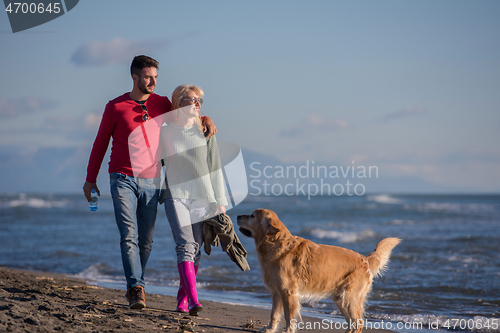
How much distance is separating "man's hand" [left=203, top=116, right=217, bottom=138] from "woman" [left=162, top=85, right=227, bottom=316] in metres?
0.07

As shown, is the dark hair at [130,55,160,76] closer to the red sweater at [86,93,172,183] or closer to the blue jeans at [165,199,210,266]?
the red sweater at [86,93,172,183]

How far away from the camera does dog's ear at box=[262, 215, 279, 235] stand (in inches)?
157

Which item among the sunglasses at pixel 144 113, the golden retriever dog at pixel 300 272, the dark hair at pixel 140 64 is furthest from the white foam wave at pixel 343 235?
the dark hair at pixel 140 64

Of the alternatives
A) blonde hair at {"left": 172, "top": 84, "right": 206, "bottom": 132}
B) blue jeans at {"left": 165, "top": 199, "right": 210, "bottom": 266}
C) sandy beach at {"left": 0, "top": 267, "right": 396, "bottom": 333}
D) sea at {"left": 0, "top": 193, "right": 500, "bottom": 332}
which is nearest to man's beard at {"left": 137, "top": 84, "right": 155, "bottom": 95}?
blonde hair at {"left": 172, "top": 84, "right": 206, "bottom": 132}

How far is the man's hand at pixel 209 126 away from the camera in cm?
421

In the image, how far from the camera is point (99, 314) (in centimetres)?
372

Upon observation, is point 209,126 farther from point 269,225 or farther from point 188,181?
point 269,225

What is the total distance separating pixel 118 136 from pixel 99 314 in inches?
65.8

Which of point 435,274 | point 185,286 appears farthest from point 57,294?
point 435,274

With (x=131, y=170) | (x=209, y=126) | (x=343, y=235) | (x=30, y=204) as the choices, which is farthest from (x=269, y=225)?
(x=30, y=204)

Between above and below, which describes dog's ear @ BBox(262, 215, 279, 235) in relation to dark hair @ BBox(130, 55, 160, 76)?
below

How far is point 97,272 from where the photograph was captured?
26.9 ft

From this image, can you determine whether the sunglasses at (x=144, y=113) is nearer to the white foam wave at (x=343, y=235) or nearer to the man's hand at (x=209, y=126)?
the man's hand at (x=209, y=126)

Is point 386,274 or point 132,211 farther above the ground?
point 132,211
